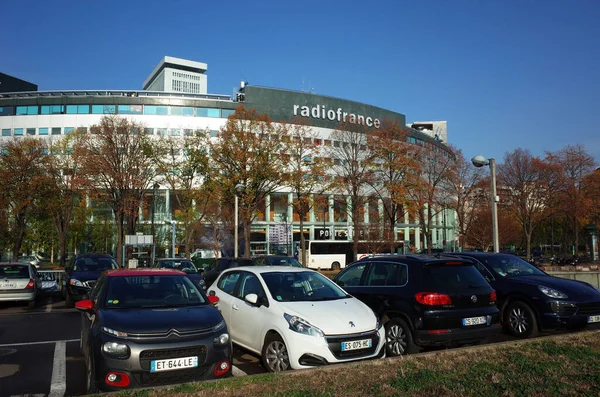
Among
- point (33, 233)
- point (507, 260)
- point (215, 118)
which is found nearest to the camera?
point (507, 260)

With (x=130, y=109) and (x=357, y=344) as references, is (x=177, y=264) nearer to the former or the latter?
(x=357, y=344)

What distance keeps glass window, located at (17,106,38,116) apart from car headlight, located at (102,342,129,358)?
200 ft

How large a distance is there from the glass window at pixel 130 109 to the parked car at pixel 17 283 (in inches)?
1755

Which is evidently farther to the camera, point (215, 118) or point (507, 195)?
point (215, 118)

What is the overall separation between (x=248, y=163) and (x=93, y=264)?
1388cm

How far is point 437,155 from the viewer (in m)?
42.2

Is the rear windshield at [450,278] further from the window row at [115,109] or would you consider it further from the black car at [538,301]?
the window row at [115,109]

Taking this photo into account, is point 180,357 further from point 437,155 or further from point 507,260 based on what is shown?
point 437,155

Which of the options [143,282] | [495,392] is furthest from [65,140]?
[495,392]

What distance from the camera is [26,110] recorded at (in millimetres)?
58219

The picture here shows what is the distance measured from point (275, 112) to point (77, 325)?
50.5 meters

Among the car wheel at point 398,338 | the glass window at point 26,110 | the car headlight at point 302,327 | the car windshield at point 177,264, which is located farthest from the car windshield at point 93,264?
the glass window at point 26,110

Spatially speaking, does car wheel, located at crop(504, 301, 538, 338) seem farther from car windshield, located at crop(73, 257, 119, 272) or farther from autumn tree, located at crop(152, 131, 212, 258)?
autumn tree, located at crop(152, 131, 212, 258)

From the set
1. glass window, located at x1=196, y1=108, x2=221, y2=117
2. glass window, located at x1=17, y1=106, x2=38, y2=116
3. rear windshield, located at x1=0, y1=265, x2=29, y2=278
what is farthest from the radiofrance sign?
rear windshield, located at x1=0, y1=265, x2=29, y2=278
